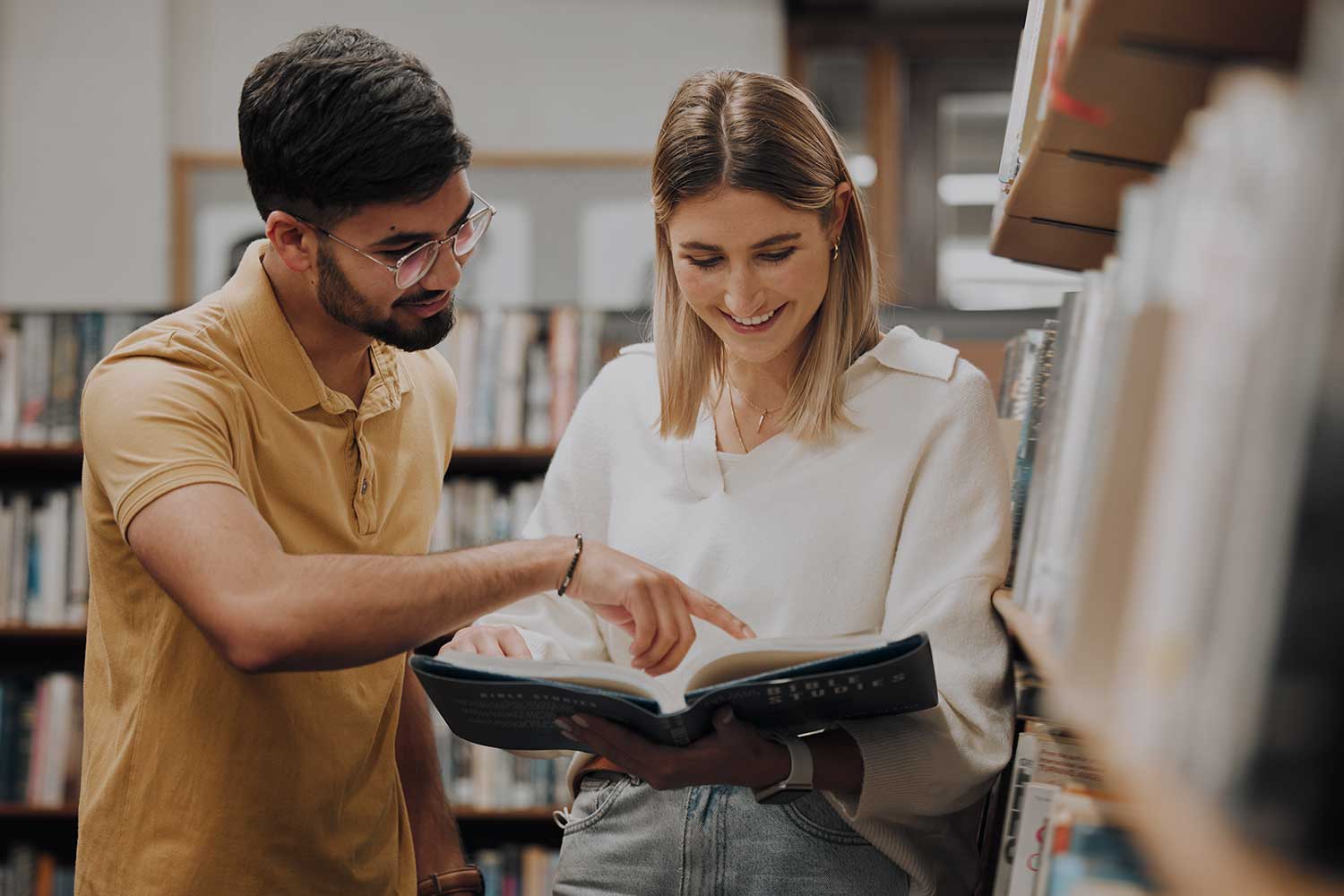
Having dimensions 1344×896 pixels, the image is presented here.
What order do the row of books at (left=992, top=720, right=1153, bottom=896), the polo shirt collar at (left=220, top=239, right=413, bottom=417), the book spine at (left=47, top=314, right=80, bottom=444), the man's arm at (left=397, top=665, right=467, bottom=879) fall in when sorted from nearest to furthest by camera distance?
the row of books at (left=992, top=720, right=1153, bottom=896) < the polo shirt collar at (left=220, top=239, right=413, bottom=417) < the man's arm at (left=397, top=665, right=467, bottom=879) < the book spine at (left=47, top=314, right=80, bottom=444)

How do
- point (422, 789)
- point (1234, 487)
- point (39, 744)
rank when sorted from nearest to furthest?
1. point (1234, 487)
2. point (422, 789)
3. point (39, 744)

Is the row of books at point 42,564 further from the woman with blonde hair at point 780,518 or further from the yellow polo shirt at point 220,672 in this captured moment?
the woman with blonde hair at point 780,518

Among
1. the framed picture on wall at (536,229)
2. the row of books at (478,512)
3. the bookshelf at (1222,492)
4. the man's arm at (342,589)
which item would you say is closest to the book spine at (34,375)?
the framed picture on wall at (536,229)

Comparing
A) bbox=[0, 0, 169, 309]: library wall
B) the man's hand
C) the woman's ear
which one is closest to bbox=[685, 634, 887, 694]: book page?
the man's hand

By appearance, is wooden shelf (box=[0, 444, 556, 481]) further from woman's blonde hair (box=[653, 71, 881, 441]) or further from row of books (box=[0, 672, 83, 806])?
woman's blonde hair (box=[653, 71, 881, 441])

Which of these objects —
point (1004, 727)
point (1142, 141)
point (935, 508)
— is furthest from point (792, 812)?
point (1142, 141)

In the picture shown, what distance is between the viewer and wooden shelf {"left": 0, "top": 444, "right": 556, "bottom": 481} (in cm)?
305

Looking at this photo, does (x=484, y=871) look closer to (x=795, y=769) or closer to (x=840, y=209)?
(x=795, y=769)

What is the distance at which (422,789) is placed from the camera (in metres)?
1.66

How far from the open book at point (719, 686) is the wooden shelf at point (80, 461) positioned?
1892 mm

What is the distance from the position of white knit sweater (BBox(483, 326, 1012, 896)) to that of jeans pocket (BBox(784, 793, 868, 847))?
4 centimetres

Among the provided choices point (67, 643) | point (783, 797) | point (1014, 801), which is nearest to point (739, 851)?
point (783, 797)

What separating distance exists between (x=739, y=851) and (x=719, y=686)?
13.8 inches

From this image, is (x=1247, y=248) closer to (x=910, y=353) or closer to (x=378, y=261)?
(x=910, y=353)
